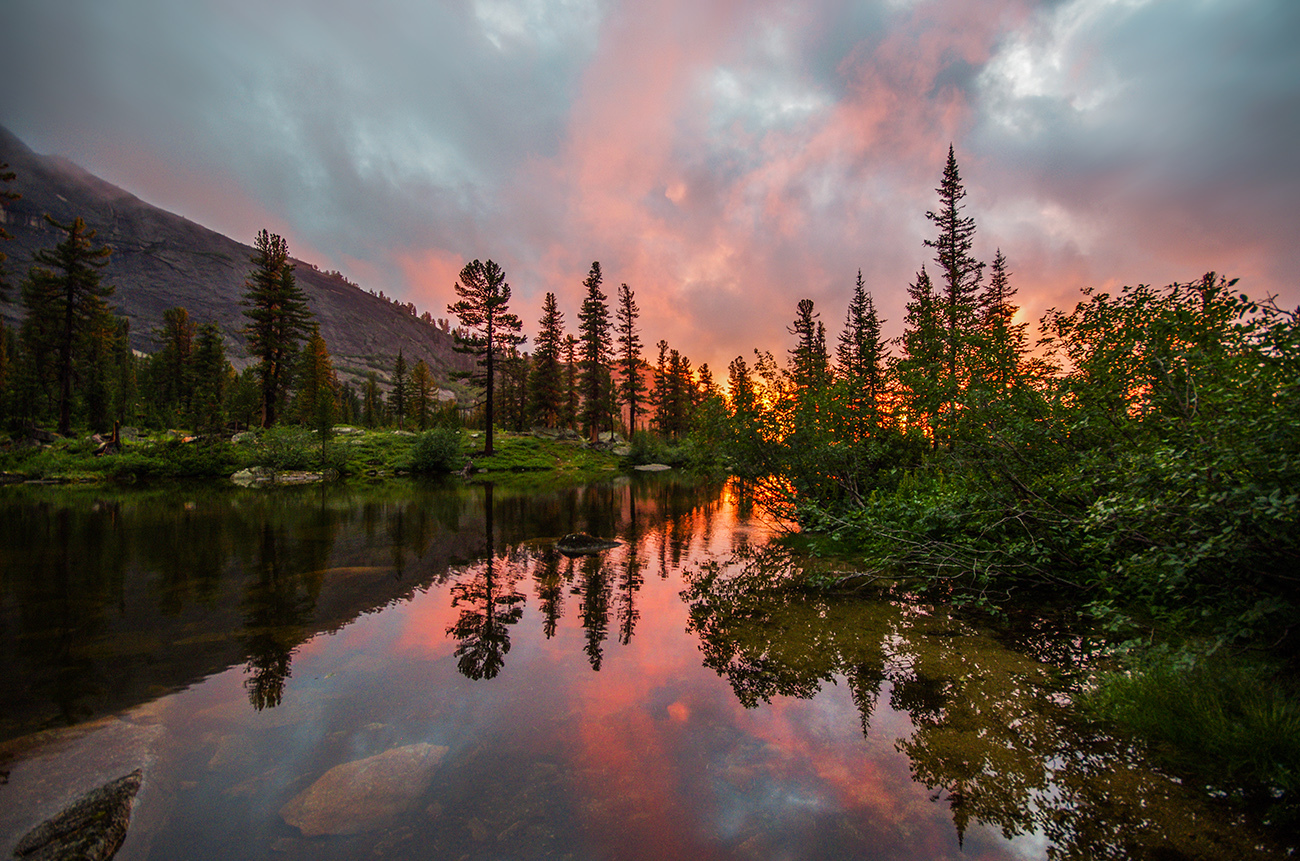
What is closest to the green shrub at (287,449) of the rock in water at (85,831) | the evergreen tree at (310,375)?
the evergreen tree at (310,375)

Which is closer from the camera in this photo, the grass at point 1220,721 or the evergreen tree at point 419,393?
the grass at point 1220,721

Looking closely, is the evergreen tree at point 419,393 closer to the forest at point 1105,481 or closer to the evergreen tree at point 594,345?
the evergreen tree at point 594,345

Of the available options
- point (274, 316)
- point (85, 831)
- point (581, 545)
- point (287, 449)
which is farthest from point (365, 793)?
point (274, 316)

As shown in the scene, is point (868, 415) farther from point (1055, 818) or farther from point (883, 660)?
point (1055, 818)

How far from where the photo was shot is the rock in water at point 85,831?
9.93 feet

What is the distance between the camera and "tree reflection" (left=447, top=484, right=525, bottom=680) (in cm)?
638

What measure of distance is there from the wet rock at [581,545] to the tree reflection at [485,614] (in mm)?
1680

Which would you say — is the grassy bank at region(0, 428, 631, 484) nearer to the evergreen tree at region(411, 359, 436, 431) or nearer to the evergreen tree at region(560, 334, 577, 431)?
the evergreen tree at region(560, 334, 577, 431)

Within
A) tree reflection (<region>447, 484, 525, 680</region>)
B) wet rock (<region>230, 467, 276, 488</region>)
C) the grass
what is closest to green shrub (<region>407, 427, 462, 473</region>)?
wet rock (<region>230, 467, 276, 488</region>)

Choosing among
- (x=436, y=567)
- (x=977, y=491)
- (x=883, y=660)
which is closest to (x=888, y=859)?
(x=883, y=660)

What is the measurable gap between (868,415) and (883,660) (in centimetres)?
789

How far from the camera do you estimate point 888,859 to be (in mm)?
3205

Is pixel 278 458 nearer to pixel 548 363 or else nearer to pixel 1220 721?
pixel 548 363

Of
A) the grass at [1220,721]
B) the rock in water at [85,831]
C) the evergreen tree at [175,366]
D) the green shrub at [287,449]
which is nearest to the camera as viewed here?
the rock in water at [85,831]
